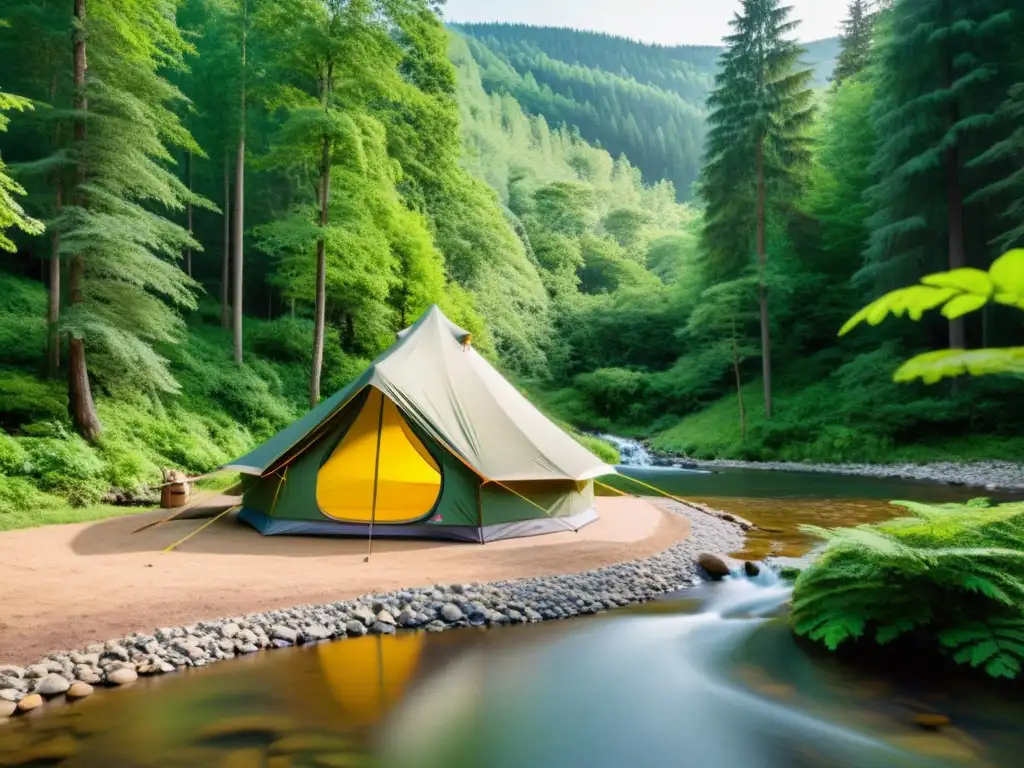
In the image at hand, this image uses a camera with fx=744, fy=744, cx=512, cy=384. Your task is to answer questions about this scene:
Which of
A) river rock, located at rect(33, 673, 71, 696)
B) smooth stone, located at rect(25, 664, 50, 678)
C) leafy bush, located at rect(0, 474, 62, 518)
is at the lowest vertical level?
river rock, located at rect(33, 673, 71, 696)

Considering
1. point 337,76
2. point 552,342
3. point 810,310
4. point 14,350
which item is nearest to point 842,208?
point 810,310

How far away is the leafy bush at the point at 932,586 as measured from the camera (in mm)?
5070

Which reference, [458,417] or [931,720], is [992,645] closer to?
[931,720]

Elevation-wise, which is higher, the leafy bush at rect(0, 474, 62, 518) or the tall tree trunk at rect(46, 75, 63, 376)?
the tall tree trunk at rect(46, 75, 63, 376)

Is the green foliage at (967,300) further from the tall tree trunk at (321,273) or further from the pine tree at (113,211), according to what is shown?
the tall tree trunk at (321,273)

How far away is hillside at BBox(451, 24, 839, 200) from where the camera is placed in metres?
95.5

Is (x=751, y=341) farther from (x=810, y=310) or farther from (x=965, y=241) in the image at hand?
(x=965, y=241)

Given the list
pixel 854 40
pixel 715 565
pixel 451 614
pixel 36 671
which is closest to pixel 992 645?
pixel 715 565

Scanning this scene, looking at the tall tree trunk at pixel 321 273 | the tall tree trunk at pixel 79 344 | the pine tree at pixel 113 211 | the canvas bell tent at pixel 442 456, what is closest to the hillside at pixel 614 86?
the tall tree trunk at pixel 321 273

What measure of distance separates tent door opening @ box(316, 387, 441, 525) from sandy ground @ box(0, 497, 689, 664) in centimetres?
136

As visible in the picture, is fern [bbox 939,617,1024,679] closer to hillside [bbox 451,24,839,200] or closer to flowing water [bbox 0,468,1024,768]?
flowing water [bbox 0,468,1024,768]

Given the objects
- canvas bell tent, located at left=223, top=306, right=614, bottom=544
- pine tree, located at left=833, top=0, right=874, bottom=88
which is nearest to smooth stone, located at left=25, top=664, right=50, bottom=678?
canvas bell tent, located at left=223, top=306, right=614, bottom=544

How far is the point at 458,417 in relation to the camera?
29.4 ft

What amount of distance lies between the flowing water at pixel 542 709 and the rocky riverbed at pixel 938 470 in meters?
11.2
